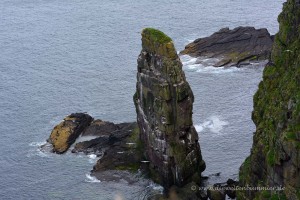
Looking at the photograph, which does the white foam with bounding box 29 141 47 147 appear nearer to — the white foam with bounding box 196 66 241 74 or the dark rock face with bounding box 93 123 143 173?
the dark rock face with bounding box 93 123 143 173

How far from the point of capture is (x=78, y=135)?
14350cm

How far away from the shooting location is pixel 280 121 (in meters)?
90.9

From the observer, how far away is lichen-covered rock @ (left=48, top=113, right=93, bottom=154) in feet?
459

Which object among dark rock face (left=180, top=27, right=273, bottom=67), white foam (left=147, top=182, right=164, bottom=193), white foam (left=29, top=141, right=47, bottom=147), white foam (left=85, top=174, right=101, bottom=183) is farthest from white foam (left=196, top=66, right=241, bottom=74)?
white foam (left=147, top=182, right=164, bottom=193)

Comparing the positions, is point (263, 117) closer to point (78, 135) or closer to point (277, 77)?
point (277, 77)

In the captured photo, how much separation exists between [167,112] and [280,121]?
2950 centimetres

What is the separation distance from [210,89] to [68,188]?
4901cm

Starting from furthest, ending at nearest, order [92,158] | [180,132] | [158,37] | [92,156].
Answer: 1. [92,156]
2. [92,158]
3. [180,132]
4. [158,37]

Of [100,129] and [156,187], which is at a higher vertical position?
[100,129]

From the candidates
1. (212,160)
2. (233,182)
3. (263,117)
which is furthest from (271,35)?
(263,117)

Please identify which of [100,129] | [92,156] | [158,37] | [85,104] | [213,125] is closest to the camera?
[158,37]

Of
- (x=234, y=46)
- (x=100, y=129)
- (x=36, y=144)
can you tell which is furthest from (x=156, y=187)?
(x=234, y=46)

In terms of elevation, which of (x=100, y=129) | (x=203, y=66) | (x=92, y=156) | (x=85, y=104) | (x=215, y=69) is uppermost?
(x=203, y=66)

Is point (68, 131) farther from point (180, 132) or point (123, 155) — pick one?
point (180, 132)
